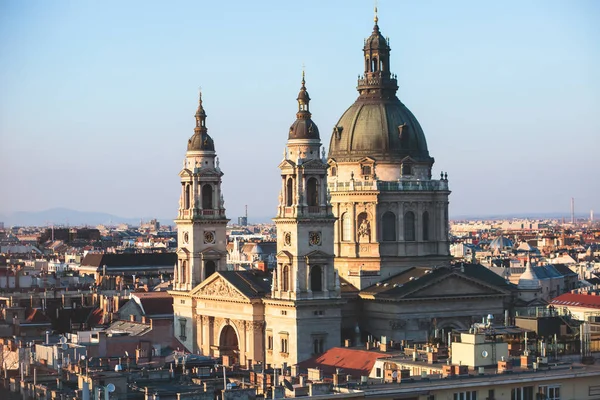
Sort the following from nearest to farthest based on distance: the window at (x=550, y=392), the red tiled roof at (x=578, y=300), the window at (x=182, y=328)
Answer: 1. the window at (x=550, y=392)
2. the window at (x=182, y=328)
3. the red tiled roof at (x=578, y=300)

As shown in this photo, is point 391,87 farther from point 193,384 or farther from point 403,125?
point 193,384

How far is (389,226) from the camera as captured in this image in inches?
4471

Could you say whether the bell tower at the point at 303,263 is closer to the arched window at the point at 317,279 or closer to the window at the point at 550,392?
the arched window at the point at 317,279

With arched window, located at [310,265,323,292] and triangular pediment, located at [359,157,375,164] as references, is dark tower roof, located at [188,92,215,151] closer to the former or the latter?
triangular pediment, located at [359,157,375,164]

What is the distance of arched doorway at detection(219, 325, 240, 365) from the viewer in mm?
110938

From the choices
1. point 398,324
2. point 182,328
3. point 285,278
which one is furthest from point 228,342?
point 398,324

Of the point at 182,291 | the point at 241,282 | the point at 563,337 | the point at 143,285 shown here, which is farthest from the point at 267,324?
the point at 143,285

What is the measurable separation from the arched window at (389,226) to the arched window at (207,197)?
14278 mm

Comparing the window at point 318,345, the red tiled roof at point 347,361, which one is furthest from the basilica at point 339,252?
the red tiled roof at point 347,361

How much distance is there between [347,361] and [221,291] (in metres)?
27.6

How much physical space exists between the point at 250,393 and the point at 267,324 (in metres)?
44.4

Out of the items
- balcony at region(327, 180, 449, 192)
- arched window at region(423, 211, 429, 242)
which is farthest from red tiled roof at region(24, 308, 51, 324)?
arched window at region(423, 211, 429, 242)

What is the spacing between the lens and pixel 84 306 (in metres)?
143

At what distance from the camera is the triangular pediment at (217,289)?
4301 inches
